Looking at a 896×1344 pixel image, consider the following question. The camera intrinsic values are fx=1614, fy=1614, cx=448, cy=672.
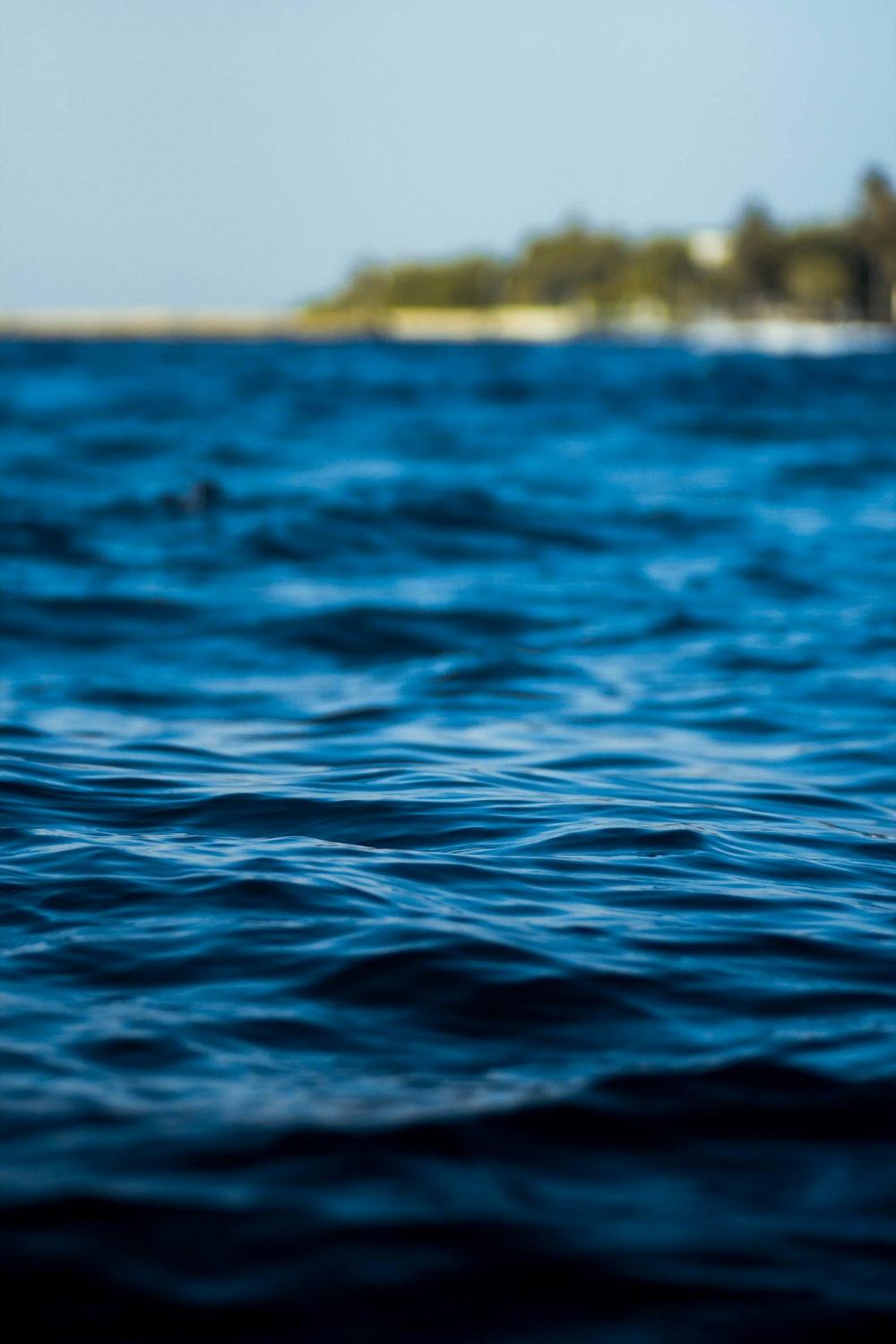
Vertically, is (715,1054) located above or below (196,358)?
below

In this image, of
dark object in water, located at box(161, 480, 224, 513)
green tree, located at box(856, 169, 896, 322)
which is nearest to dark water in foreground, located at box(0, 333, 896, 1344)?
dark object in water, located at box(161, 480, 224, 513)

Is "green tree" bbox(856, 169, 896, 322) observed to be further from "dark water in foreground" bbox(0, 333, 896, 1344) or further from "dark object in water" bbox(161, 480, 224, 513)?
"dark water in foreground" bbox(0, 333, 896, 1344)

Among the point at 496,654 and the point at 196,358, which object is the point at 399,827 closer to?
the point at 496,654

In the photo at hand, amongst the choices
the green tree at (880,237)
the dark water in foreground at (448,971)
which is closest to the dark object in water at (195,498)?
the dark water in foreground at (448,971)

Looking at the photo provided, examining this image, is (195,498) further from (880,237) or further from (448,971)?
(880,237)

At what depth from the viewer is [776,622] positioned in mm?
11547

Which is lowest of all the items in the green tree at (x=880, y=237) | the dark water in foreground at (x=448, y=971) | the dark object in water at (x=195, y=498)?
the dark water in foreground at (x=448, y=971)

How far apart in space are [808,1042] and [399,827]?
217cm

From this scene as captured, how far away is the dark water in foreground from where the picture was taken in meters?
2.83

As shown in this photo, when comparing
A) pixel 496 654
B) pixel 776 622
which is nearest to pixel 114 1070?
pixel 496 654

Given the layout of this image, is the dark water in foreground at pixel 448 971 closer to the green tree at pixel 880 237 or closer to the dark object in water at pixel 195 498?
the dark object in water at pixel 195 498

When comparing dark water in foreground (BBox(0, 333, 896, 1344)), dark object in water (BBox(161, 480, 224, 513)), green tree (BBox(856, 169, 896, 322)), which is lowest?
dark water in foreground (BBox(0, 333, 896, 1344))

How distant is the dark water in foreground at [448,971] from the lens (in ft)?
9.29

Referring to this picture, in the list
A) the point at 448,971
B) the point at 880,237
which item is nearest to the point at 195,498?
the point at 448,971
